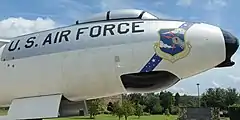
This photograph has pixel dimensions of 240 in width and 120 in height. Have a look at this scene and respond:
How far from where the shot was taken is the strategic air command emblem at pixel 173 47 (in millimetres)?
7633

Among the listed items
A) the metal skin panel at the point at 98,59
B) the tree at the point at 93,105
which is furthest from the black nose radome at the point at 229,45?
the tree at the point at 93,105

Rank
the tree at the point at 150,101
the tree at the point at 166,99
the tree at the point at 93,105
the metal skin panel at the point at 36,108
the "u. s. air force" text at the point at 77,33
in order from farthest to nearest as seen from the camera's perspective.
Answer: the tree at the point at 166,99, the tree at the point at 150,101, the tree at the point at 93,105, the metal skin panel at the point at 36,108, the "u. s. air force" text at the point at 77,33

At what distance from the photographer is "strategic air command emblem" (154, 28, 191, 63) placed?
25.0 feet

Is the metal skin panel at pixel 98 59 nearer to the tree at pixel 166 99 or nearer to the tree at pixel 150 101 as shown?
the tree at pixel 150 101

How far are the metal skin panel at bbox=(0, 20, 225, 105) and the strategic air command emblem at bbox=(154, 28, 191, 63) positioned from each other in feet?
0.07

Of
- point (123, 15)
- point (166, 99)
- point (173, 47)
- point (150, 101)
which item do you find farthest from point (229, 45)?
point (166, 99)

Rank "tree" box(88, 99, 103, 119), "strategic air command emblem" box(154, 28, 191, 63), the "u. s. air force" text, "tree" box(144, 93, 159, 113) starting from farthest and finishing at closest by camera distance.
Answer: "tree" box(144, 93, 159, 113) < "tree" box(88, 99, 103, 119) < the "u. s. air force" text < "strategic air command emblem" box(154, 28, 191, 63)

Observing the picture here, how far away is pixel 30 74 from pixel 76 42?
1312mm

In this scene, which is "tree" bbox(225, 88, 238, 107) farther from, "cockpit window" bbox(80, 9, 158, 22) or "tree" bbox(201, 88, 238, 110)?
"cockpit window" bbox(80, 9, 158, 22)

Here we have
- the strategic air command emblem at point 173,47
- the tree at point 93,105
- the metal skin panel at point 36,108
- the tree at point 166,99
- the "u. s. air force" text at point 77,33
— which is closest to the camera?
the strategic air command emblem at point 173,47

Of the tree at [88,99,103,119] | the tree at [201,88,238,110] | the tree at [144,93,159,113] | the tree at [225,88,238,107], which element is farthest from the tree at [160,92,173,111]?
the tree at [88,99,103,119]

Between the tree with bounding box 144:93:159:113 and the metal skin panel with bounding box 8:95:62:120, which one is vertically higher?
the tree with bounding box 144:93:159:113

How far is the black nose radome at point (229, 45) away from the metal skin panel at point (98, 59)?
128 mm

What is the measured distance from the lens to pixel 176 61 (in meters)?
7.70
